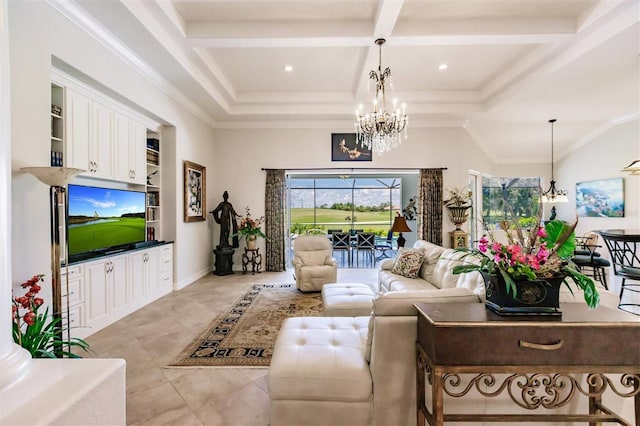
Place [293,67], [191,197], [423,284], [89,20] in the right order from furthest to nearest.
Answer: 1. [191,197]
2. [293,67]
3. [423,284]
4. [89,20]

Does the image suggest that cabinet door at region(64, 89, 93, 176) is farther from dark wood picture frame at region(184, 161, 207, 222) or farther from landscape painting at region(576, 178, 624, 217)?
landscape painting at region(576, 178, 624, 217)

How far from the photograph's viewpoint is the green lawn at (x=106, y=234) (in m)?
3.16

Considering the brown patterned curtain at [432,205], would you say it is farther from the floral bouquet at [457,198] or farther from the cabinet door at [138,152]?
the cabinet door at [138,152]

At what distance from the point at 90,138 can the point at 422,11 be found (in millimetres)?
3986

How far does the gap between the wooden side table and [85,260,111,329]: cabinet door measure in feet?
9.71

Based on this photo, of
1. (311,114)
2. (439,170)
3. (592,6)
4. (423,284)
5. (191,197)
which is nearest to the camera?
(592,6)

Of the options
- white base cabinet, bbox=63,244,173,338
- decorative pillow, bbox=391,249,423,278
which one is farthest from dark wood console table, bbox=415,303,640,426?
white base cabinet, bbox=63,244,173,338

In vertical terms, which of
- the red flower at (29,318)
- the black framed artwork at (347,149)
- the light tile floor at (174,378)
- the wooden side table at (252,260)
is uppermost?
the black framed artwork at (347,149)

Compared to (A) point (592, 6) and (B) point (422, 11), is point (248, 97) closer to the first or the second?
(B) point (422, 11)

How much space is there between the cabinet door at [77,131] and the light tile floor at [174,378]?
1.86m

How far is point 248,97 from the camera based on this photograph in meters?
5.76

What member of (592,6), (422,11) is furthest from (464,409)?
(592,6)

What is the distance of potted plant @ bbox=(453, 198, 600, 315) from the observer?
4.97 ft

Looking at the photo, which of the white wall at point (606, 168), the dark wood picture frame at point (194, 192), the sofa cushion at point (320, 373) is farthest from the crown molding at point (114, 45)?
the white wall at point (606, 168)
